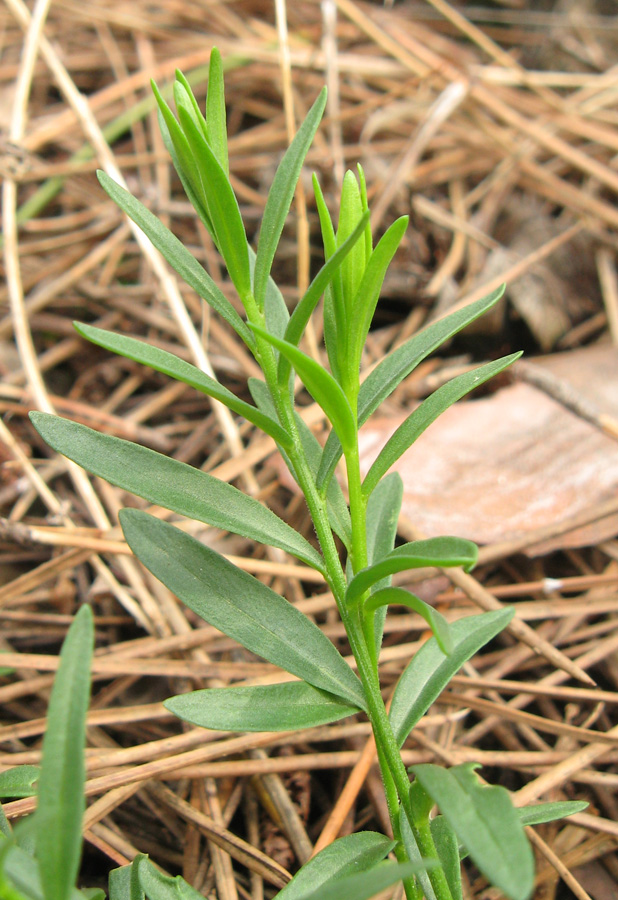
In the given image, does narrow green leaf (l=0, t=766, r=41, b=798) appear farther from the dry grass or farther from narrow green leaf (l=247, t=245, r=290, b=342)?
narrow green leaf (l=247, t=245, r=290, b=342)

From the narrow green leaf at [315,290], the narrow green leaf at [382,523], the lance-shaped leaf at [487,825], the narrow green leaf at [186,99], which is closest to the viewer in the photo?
the lance-shaped leaf at [487,825]

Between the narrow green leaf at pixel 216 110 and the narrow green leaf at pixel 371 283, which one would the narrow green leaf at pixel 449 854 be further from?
the narrow green leaf at pixel 216 110

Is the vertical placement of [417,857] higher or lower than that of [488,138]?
lower

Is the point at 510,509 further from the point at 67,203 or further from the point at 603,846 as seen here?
the point at 67,203

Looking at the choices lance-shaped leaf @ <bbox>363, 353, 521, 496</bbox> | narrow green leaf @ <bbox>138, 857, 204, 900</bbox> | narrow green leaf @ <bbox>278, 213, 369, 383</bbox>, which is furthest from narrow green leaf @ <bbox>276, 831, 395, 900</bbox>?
narrow green leaf @ <bbox>278, 213, 369, 383</bbox>

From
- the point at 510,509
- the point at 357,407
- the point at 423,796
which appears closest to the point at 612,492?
the point at 510,509

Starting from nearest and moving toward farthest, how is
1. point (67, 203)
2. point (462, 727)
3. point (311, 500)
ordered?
point (311, 500) < point (462, 727) < point (67, 203)

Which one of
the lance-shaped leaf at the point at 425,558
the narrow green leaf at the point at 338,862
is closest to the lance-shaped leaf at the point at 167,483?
the lance-shaped leaf at the point at 425,558
